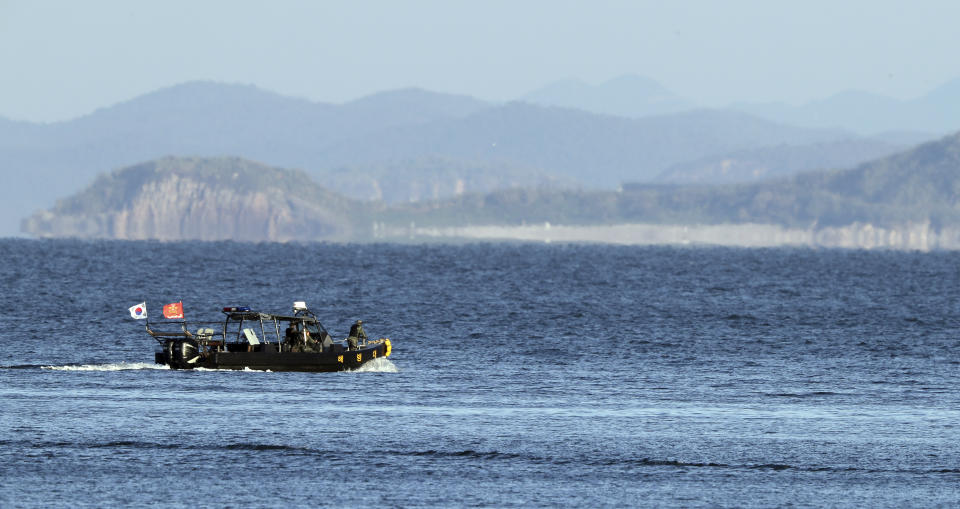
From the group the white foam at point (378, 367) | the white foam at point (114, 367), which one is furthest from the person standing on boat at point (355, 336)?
the white foam at point (114, 367)

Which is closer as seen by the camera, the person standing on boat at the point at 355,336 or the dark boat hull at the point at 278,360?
the dark boat hull at the point at 278,360

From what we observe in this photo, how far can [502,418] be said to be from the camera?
154 ft

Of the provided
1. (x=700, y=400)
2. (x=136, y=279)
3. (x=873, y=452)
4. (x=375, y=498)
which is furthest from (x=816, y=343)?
(x=136, y=279)

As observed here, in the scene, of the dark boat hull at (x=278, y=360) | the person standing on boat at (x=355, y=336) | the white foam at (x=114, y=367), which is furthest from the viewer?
the person standing on boat at (x=355, y=336)

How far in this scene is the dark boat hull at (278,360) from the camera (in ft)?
201

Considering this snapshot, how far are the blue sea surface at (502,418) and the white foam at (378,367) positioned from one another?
15 cm

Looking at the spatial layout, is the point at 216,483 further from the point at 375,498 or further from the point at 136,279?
the point at 136,279

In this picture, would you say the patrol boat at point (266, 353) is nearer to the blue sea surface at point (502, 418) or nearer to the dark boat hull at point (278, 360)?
the dark boat hull at point (278, 360)

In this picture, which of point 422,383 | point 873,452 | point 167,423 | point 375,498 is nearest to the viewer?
point 375,498

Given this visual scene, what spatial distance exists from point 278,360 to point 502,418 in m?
17.2

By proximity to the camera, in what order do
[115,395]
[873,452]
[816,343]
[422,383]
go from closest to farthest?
[873,452] → [115,395] → [422,383] → [816,343]

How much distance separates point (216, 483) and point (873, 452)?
18768 mm

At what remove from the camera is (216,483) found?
36.2m

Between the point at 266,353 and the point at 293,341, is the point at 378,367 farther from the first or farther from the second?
the point at 266,353
